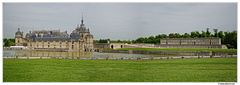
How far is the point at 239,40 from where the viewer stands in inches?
421

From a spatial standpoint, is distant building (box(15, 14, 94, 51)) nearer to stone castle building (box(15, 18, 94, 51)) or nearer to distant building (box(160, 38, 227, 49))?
stone castle building (box(15, 18, 94, 51))

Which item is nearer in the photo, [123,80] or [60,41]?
[123,80]

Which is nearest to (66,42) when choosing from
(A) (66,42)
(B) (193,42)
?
(A) (66,42)

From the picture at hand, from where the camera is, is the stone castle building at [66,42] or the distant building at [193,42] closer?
the stone castle building at [66,42]

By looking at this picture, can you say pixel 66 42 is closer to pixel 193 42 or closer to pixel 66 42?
pixel 66 42

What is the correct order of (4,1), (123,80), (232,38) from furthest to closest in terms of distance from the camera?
(232,38) → (4,1) → (123,80)

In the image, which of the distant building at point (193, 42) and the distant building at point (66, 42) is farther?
the distant building at point (193, 42)

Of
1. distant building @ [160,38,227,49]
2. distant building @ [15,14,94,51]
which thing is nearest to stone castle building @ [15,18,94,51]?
distant building @ [15,14,94,51]

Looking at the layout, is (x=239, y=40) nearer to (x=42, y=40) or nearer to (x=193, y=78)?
(x=193, y=78)

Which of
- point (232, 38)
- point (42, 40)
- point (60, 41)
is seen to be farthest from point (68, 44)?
point (232, 38)

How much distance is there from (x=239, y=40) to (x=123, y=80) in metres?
5.60

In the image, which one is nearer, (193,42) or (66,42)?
(66,42)

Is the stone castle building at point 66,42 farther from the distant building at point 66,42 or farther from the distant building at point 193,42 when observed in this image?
the distant building at point 193,42

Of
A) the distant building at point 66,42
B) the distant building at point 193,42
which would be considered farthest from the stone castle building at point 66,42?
the distant building at point 193,42
